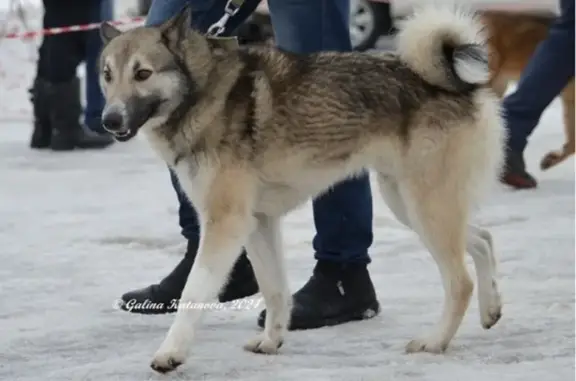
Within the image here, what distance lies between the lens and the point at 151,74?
2.74 meters

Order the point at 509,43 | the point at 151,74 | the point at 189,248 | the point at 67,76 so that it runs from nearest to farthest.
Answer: the point at 151,74
the point at 189,248
the point at 509,43
the point at 67,76

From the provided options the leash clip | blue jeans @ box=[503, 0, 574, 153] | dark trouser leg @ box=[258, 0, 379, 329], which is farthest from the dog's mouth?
blue jeans @ box=[503, 0, 574, 153]

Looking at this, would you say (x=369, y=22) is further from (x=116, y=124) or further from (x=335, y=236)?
(x=116, y=124)

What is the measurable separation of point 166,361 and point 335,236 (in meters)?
0.82

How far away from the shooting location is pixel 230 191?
2799 mm

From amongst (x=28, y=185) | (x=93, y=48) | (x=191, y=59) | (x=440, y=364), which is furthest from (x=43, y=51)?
(x=440, y=364)

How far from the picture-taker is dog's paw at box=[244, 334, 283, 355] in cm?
294

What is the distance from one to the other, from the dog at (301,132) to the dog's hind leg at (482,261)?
0.04 metres

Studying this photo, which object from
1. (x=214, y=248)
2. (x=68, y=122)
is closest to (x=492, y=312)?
(x=214, y=248)

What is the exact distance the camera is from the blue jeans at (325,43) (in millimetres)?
3191

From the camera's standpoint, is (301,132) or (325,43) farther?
(325,43)

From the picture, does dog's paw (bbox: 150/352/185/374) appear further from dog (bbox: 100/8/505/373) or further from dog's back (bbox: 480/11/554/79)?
dog's back (bbox: 480/11/554/79)

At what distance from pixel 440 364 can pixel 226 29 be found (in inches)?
47.8

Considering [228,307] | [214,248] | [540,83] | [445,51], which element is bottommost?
[540,83]
